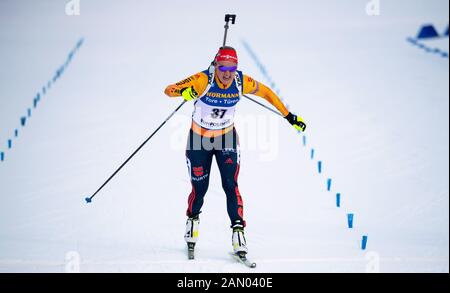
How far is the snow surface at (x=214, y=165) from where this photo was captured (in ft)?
17.9

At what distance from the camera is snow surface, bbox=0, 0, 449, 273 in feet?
17.9

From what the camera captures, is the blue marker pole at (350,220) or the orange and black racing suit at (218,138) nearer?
the orange and black racing suit at (218,138)

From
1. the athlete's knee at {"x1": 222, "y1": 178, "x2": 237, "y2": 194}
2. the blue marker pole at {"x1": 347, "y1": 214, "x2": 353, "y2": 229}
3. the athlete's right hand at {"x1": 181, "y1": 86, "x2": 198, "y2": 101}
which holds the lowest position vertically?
the blue marker pole at {"x1": 347, "y1": 214, "x2": 353, "y2": 229}

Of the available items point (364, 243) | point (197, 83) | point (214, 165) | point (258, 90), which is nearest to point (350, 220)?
point (364, 243)

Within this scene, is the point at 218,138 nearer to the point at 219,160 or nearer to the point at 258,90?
the point at 219,160

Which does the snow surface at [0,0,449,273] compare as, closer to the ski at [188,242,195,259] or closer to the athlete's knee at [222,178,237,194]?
the ski at [188,242,195,259]

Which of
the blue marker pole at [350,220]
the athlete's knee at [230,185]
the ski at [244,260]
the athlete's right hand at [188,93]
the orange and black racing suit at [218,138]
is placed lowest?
the ski at [244,260]

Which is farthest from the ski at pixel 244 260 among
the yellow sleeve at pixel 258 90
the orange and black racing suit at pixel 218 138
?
the yellow sleeve at pixel 258 90

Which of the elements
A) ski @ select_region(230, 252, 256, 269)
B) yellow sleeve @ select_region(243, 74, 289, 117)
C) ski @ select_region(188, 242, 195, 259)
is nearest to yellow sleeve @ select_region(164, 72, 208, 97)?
yellow sleeve @ select_region(243, 74, 289, 117)

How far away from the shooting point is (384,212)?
6508 mm

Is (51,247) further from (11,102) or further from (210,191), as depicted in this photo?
(11,102)

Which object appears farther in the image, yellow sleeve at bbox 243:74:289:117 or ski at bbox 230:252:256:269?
yellow sleeve at bbox 243:74:289:117
